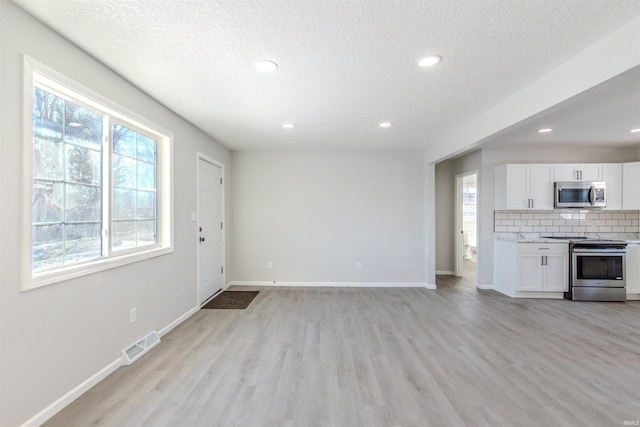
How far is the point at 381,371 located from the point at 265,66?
267 cm

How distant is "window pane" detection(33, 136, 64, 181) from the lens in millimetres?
1735

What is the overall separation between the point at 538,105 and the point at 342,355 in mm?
2820

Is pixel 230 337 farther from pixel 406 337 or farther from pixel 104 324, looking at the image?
pixel 406 337

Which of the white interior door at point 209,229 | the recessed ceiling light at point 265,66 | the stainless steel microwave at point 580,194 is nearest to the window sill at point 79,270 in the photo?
the white interior door at point 209,229

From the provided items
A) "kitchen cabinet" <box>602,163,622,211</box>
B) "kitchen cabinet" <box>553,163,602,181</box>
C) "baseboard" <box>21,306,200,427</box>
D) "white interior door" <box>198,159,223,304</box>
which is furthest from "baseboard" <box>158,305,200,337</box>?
"kitchen cabinet" <box>602,163,622,211</box>

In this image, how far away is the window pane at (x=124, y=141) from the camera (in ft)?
8.00

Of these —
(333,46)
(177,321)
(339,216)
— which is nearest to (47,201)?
(177,321)

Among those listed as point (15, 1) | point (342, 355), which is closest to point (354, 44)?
point (15, 1)

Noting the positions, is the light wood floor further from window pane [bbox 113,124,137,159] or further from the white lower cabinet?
window pane [bbox 113,124,137,159]

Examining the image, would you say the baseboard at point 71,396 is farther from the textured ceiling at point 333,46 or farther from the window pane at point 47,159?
the textured ceiling at point 333,46

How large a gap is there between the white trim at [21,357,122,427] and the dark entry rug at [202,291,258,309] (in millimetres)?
1606

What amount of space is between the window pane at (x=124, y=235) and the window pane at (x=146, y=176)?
42 cm

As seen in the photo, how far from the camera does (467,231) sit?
8094 millimetres

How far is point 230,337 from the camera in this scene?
2.93 meters
